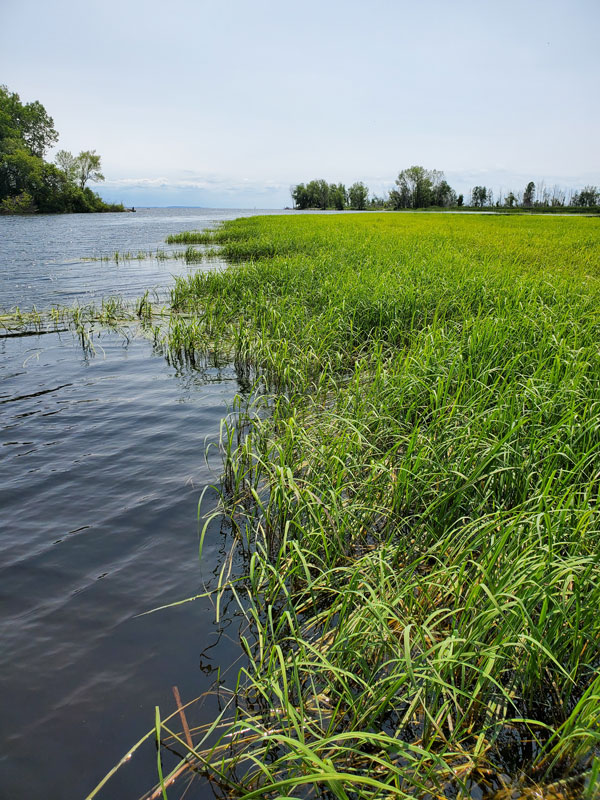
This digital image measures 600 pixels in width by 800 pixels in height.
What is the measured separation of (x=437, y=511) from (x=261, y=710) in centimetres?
193

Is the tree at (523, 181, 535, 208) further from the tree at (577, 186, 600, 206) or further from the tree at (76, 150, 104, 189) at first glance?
the tree at (76, 150, 104, 189)

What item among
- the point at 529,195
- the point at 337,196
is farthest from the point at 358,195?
the point at 529,195

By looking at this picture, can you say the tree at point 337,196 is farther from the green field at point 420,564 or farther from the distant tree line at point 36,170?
the green field at point 420,564

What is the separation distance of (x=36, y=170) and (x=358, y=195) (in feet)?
382

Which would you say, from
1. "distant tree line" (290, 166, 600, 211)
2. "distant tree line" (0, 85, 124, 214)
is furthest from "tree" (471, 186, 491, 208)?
"distant tree line" (0, 85, 124, 214)

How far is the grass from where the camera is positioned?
223 centimetres

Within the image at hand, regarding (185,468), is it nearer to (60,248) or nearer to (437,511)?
(437,511)

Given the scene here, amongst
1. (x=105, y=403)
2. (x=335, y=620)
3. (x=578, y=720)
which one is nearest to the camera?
(x=578, y=720)

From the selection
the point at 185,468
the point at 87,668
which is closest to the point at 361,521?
the point at 87,668

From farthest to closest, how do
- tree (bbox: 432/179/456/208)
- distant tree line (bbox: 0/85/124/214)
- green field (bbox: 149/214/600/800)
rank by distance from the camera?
tree (bbox: 432/179/456/208) < distant tree line (bbox: 0/85/124/214) < green field (bbox: 149/214/600/800)

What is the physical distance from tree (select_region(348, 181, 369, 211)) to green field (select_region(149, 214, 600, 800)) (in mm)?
173598

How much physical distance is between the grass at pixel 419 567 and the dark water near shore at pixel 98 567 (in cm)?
36

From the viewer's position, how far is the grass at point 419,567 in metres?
2.23

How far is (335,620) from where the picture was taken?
3.27m
